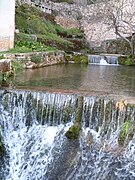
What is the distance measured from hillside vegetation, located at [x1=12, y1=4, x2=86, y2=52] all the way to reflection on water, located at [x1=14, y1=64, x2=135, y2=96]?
2.64 metres

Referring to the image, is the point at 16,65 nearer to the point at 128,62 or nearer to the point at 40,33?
the point at 128,62

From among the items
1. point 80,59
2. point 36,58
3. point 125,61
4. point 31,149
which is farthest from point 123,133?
point 125,61

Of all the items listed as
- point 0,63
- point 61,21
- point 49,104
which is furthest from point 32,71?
point 61,21

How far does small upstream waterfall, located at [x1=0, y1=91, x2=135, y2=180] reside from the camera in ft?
29.5

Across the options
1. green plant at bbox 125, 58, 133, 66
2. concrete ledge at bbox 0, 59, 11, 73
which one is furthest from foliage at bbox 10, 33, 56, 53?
green plant at bbox 125, 58, 133, 66

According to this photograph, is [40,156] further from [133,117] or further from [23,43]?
[23,43]

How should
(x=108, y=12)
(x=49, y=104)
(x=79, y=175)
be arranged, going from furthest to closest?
(x=108, y=12), (x=49, y=104), (x=79, y=175)

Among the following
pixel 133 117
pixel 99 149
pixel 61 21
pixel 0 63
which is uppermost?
pixel 61 21

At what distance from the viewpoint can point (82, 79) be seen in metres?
13.4

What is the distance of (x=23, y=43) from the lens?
1817 centimetres

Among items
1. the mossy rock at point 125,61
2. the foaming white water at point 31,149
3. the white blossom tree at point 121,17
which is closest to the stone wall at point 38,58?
the mossy rock at point 125,61

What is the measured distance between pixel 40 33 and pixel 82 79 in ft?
29.8

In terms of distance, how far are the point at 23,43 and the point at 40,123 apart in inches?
334

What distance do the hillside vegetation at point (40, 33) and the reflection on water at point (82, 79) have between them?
2638 millimetres
